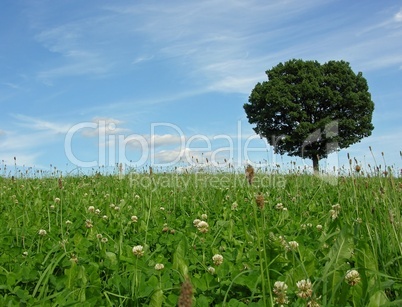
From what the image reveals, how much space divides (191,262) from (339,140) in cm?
4092

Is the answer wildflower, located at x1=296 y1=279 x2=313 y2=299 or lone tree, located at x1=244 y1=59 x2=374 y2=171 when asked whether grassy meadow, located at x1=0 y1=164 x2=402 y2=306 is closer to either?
wildflower, located at x1=296 y1=279 x2=313 y2=299

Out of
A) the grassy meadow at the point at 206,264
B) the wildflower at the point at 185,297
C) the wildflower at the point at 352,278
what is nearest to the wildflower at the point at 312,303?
the grassy meadow at the point at 206,264

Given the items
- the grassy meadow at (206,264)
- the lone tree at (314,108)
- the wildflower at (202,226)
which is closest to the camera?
the grassy meadow at (206,264)

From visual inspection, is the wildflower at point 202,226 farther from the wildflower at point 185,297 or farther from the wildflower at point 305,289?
the wildflower at point 185,297

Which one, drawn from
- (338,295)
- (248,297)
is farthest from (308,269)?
(248,297)

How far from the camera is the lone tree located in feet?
137

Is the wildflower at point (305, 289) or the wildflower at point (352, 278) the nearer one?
the wildflower at point (305, 289)

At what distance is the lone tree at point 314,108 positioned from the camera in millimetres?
41656

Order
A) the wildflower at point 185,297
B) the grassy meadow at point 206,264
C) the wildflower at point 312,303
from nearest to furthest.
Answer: the wildflower at point 185,297
the wildflower at point 312,303
the grassy meadow at point 206,264

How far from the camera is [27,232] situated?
16.3 feet

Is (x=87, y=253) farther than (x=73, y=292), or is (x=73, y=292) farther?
(x=87, y=253)

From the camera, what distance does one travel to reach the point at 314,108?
42938 millimetres

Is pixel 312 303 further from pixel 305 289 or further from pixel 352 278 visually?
pixel 352 278

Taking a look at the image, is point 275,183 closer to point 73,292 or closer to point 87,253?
point 87,253
